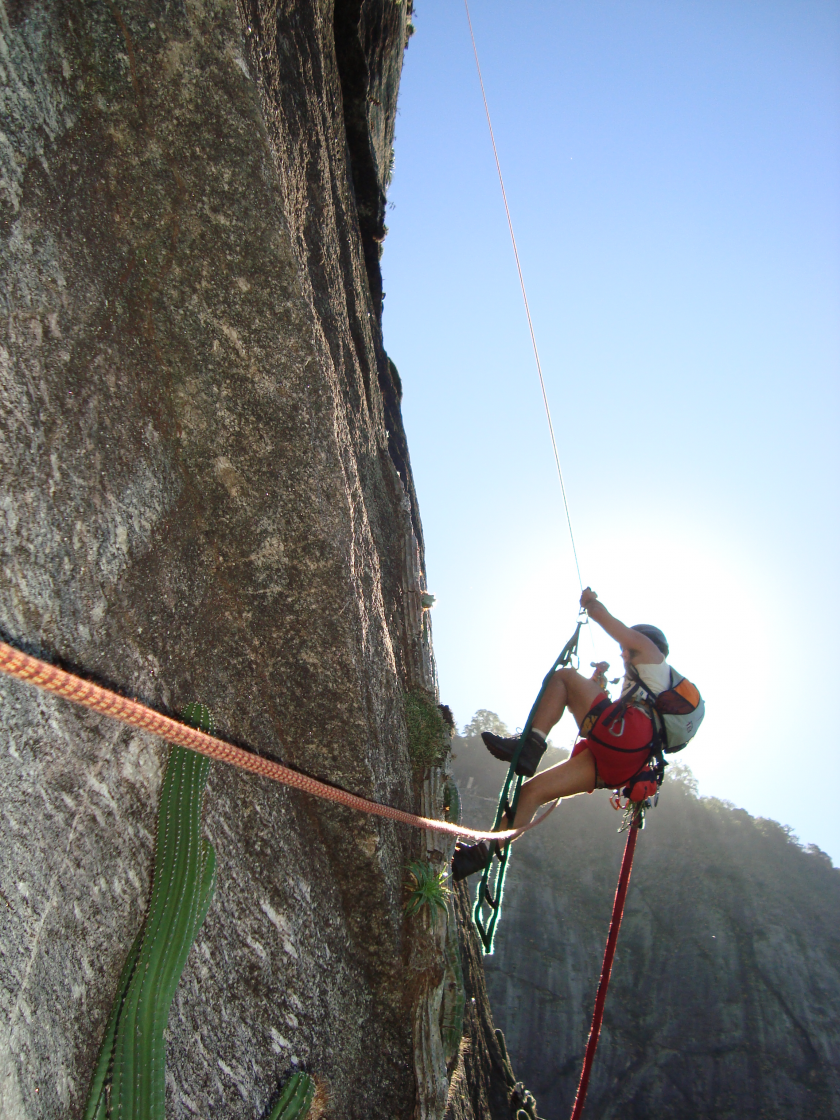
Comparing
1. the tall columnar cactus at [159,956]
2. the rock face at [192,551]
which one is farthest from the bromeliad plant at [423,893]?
the tall columnar cactus at [159,956]

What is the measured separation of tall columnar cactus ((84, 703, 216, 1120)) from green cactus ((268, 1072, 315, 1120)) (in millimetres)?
990

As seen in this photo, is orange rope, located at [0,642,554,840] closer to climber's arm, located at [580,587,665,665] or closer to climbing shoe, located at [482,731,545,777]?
climbing shoe, located at [482,731,545,777]

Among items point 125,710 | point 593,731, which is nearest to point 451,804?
point 593,731

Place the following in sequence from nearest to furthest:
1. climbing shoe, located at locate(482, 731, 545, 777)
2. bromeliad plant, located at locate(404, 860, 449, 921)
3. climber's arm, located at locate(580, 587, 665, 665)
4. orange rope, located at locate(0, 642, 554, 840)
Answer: orange rope, located at locate(0, 642, 554, 840)
bromeliad plant, located at locate(404, 860, 449, 921)
climbing shoe, located at locate(482, 731, 545, 777)
climber's arm, located at locate(580, 587, 665, 665)

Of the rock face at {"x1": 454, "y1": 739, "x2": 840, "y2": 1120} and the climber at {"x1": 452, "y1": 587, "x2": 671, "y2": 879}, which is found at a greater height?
the climber at {"x1": 452, "y1": 587, "x2": 671, "y2": 879}

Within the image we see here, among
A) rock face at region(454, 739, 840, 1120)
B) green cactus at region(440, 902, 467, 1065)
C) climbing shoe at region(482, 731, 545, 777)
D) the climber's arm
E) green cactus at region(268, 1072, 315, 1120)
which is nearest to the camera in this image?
green cactus at region(268, 1072, 315, 1120)

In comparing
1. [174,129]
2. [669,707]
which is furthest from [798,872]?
[174,129]

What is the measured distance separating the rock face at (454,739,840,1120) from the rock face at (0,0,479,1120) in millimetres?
22515

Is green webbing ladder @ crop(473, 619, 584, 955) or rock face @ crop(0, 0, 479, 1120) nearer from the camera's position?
rock face @ crop(0, 0, 479, 1120)

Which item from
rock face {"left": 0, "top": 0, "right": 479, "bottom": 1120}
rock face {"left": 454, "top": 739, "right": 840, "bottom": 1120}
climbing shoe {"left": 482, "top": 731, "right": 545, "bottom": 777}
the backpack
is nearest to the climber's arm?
the backpack

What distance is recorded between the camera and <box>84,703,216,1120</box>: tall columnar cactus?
7.03 feet

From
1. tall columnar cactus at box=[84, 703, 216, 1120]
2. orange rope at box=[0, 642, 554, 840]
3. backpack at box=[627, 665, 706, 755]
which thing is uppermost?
backpack at box=[627, 665, 706, 755]

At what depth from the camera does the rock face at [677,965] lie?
20078 millimetres

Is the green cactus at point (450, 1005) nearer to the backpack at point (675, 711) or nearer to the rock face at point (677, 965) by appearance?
the backpack at point (675, 711)
